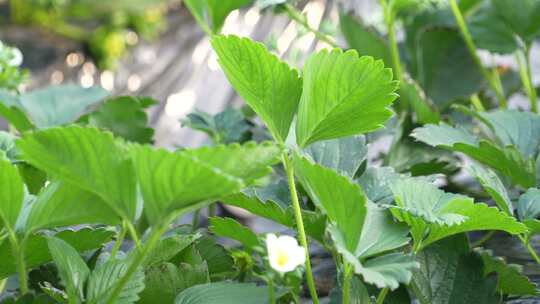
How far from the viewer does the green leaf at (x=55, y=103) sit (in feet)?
2.16

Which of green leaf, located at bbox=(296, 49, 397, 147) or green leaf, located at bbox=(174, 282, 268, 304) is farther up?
green leaf, located at bbox=(296, 49, 397, 147)

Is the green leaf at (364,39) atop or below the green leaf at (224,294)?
atop

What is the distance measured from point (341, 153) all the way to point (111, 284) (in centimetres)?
20

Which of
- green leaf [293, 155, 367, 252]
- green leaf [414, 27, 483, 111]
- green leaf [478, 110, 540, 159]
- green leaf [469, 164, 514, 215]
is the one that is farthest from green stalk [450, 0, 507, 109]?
green leaf [293, 155, 367, 252]

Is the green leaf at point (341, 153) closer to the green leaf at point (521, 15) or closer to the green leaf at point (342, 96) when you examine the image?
the green leaf at point (342, 96)

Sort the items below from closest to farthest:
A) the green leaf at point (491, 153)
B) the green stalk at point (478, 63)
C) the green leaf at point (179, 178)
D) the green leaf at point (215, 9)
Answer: the green leaf at point (179, 178) < the green leaf at point (491, 153) < the green leaf at point (215, 9) < the green stalk at point (478, 63)

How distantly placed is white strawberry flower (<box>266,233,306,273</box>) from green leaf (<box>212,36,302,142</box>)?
9cm

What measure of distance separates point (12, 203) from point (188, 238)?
0.10 metres

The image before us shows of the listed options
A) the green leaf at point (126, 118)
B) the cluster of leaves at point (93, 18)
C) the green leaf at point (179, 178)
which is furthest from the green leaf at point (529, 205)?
the cluster of leaves at point (93, 18)

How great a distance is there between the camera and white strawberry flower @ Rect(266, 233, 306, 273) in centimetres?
36

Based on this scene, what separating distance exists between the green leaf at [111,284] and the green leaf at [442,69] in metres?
0.51

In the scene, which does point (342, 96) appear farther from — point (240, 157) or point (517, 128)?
point (517, 128)

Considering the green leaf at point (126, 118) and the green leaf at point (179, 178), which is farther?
the green leaf at point (126, 118)

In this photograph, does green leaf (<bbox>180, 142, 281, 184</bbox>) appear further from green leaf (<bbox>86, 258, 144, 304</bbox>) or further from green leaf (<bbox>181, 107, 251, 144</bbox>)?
green leaf (<bbox>181, 107, 251, 144</bbox>)
